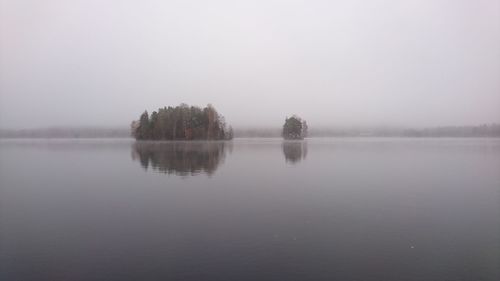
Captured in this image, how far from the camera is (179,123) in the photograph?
133m

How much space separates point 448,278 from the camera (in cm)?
1619

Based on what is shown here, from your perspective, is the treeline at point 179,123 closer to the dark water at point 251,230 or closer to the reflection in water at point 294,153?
the reflection in water at point 294,153

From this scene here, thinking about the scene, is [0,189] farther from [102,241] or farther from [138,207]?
[102,241]

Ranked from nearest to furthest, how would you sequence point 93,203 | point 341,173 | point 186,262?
point 186,262 → point 93,203 → point 341,173

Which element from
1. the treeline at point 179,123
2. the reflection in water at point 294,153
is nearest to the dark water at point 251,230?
the reflection in water at point 294,153

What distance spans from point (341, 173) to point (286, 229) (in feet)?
83.9

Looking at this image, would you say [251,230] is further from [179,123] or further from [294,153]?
[179,123]

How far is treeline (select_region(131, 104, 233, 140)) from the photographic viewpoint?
13050 cm

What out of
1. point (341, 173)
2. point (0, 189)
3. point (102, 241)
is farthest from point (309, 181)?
point (0, 189)

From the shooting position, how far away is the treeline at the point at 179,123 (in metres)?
130

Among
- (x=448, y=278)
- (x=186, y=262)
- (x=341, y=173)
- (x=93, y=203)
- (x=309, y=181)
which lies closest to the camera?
(x=448, y=278)

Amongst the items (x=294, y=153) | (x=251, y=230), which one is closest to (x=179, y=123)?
(x=294, y=153)

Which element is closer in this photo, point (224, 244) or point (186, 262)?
point (186, 262)

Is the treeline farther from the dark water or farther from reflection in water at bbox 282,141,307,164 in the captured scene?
the dark water
